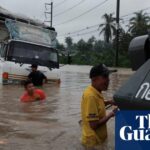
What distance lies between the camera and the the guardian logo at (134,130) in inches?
126

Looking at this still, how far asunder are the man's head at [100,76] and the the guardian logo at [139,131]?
2.18 metres

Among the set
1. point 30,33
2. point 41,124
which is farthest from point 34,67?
point 41,124

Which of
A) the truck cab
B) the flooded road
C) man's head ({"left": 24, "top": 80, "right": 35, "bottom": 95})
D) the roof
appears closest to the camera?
the flooded road

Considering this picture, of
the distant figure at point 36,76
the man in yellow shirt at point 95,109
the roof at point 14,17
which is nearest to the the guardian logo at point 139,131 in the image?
the man in yellow shirt at point 95,109

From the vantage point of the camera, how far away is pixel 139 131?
3188mm

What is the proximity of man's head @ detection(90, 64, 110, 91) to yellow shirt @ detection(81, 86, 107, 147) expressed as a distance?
63 millimetres

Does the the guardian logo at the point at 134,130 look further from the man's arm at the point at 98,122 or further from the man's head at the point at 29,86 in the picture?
the man's head at the point at 29,86

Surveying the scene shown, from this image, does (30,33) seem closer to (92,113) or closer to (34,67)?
(34,67)

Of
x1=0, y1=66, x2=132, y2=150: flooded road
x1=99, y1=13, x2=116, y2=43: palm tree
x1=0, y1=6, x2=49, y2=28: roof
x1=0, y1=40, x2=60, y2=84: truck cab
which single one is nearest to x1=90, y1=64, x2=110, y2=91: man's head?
x1=0, y1=66, x2=132, y2=150: flooded road

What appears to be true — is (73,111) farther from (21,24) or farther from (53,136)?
(21,24)

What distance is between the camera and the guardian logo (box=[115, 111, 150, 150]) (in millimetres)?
3197

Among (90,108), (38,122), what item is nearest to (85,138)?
(90,108)


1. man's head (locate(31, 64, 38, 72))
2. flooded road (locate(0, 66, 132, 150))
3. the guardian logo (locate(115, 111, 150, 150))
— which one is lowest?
flooded road (locate(0, 66, 132, 150))

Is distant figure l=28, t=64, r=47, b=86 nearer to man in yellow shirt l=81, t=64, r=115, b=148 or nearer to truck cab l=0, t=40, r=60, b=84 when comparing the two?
truck cab l=0, t=40, r=60, b=84
